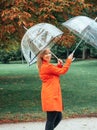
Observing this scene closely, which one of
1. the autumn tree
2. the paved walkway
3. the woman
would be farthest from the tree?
the woman

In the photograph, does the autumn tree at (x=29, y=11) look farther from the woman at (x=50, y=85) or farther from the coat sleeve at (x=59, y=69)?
the coat sleeve at (x=59, y=69)

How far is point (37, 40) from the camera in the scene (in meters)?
8.11

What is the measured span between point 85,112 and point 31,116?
1525mm

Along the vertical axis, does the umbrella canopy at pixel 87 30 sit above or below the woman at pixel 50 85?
above

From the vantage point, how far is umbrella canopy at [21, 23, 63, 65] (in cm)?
798

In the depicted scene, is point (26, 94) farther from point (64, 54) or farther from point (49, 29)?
point (64, 54)

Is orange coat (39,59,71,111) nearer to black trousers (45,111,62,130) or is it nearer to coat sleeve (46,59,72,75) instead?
coat sleeve (46,59,72,75)

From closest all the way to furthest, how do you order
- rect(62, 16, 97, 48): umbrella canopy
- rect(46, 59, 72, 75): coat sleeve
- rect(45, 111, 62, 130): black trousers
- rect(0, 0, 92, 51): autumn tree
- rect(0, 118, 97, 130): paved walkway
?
rect(46, 59, 72, 75): coat sleeve < rect(45, 111, 62, 130): black trousers < rect(62, 16, 97, 48): umbrella canopy < rect(0, 118, 97, 130): paved walkway < rect(0, 0, 92, 51): autumn tree

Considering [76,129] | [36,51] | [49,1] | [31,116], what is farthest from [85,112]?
[36,51]

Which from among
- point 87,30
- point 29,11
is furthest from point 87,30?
point 29,11

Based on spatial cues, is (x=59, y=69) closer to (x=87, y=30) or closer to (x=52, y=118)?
(x=52, y=118)

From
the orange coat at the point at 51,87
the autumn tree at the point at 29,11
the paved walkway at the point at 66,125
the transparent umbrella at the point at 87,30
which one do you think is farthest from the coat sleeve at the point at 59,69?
the autumn tree at the point at 29,11

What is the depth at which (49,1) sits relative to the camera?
12.3 metres

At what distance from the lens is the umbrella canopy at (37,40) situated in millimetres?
7977
